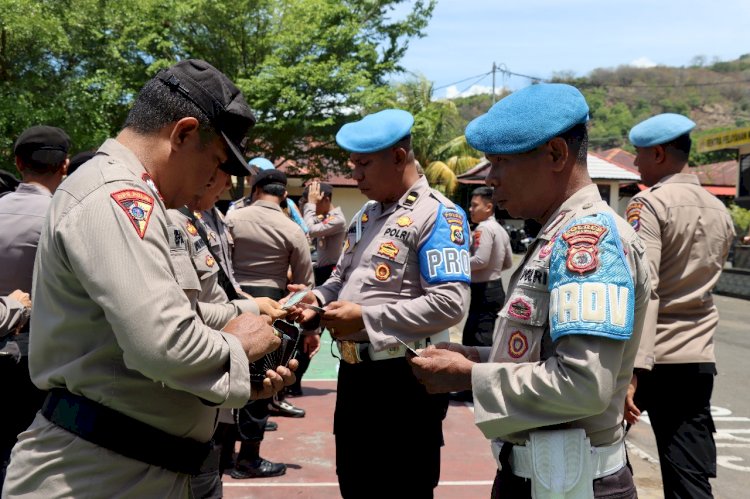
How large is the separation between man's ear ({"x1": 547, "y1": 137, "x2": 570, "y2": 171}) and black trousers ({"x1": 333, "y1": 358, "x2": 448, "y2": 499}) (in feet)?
5.12

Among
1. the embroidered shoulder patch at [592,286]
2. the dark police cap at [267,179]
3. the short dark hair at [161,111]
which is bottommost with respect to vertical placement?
the dark police cap at [267,179]

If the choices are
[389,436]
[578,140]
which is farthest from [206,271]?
[578,140]

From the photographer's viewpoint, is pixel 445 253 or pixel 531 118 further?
pixel 445 253

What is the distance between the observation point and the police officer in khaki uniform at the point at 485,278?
23.9 feet

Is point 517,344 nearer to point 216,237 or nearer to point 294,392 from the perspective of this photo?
point 216,237

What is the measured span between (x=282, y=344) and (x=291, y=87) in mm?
18301

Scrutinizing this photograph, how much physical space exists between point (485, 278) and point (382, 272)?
4088 mm

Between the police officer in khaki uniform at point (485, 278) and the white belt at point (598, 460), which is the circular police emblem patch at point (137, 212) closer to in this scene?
the white belt at point (598, 460)

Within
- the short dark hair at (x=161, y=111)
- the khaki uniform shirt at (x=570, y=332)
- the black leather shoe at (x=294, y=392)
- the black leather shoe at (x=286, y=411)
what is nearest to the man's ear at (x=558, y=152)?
the khaki uniform shirt at (x=570, y=332)

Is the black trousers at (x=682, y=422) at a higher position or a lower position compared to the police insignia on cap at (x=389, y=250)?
lower

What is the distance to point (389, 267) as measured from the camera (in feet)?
11.3

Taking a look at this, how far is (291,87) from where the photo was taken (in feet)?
65.0

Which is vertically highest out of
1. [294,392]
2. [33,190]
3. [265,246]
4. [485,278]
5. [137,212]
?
[137,212]

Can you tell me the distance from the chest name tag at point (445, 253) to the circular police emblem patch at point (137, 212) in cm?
181
